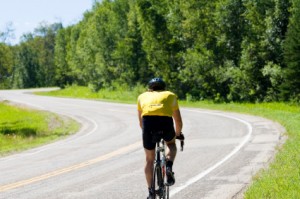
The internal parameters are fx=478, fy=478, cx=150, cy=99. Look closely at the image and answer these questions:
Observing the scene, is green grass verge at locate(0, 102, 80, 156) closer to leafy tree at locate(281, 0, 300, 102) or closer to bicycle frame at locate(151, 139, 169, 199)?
bicycle frame at locate(151, 139, 169, 199)

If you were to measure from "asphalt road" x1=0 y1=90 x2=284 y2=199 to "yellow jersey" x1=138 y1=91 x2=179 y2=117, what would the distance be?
205 centimetres

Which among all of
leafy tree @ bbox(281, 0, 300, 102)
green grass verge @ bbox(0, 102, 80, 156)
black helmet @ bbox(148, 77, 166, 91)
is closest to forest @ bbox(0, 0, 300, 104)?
leafy tree @ bbox(281, 0, 300, 102)

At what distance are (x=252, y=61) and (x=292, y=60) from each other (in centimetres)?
471

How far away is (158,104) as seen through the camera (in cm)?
726

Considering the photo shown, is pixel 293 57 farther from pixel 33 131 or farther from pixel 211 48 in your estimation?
pixel 33 131

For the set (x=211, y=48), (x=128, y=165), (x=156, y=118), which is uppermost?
(x=211, y=48)

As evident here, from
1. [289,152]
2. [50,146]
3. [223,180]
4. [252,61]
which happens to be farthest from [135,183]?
[252,61]

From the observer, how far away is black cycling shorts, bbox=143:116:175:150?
7.24 metres

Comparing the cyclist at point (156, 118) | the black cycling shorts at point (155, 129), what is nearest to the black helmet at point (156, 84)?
the cyclist at point (156, 118)

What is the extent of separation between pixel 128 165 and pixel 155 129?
18.1 ft

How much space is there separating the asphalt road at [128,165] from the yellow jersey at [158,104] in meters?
2.05

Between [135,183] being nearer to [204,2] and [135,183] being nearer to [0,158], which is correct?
[0,158]

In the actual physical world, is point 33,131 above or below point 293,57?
below

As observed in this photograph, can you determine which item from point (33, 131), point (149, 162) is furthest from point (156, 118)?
point (33, 131)
